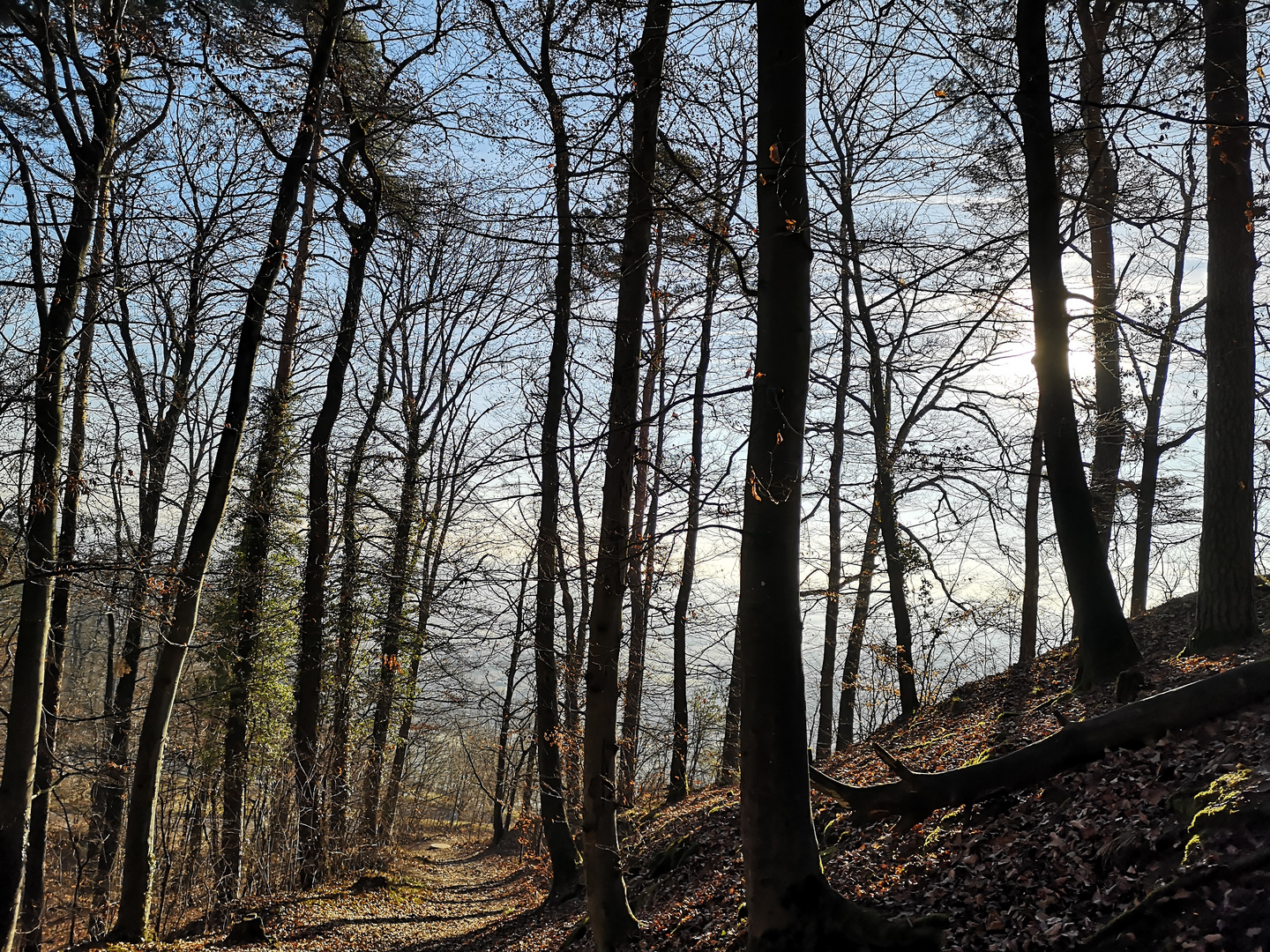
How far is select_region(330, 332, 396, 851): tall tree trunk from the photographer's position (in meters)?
13.0

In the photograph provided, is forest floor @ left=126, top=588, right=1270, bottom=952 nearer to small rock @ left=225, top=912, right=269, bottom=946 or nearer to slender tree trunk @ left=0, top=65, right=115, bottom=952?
small rock @ left=225, top=912, right=269, bottom=946

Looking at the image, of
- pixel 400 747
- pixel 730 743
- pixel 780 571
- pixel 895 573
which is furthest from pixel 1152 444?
pixel 400 747

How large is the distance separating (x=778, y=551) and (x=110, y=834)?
49.0 ft

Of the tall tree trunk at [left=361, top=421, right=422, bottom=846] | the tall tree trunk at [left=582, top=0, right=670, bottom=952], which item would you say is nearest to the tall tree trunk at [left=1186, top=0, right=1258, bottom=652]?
the tall tree trunk at [left=582, top=0, right=670, bottom=952]

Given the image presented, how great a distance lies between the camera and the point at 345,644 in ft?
47.1

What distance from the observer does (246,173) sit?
8.66 meters

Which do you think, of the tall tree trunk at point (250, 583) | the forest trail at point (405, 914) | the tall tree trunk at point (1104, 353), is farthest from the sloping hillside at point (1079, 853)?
the tall tree trunk at point (250, 583)

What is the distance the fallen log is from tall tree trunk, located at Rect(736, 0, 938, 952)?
2.54ft

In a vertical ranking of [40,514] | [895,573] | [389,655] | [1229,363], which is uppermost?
[1229,363]

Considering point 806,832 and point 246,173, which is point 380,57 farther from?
point 806,832

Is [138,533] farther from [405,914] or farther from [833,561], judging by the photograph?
[833,561]

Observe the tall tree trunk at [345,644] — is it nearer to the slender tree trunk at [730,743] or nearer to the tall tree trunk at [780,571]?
the slender tree trunk at [730,743]

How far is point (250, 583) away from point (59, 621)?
295 cm

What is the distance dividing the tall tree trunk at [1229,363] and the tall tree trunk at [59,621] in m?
9.88
